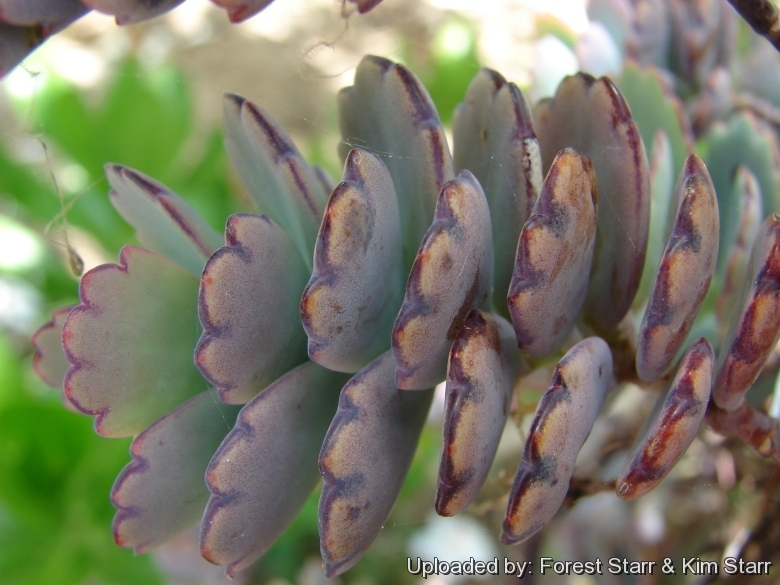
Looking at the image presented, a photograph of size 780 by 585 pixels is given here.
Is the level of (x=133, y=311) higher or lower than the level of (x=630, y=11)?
lower

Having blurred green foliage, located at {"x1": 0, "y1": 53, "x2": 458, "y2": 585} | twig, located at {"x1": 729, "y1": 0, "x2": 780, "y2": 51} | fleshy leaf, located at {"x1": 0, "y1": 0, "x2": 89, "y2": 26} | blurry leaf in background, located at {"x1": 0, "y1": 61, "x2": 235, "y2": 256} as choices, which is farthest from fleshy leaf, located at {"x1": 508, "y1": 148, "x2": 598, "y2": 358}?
blurry leaf in background, located at {"x1": 0, "y1": 61, "x2": 235, "y2": 256}

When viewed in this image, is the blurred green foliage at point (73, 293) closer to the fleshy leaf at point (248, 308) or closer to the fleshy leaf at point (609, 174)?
the fleshy leaf at point (248, 308)

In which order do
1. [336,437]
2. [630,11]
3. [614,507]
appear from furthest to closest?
[614,507] < [630,11] < [336,437]

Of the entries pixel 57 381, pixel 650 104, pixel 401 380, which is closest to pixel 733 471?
pixel 650 104

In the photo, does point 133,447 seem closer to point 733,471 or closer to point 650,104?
point 650,104

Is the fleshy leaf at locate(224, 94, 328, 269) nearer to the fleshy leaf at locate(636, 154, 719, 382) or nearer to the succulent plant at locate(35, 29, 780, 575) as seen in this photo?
the succulent plant at locate(35, 29, 780, 575)

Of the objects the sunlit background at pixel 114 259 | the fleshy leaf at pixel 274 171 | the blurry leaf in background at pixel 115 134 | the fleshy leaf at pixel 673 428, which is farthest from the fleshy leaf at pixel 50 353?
the blurry leaf in background at pixel 115 134

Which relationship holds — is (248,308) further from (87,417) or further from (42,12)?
(87,417)
